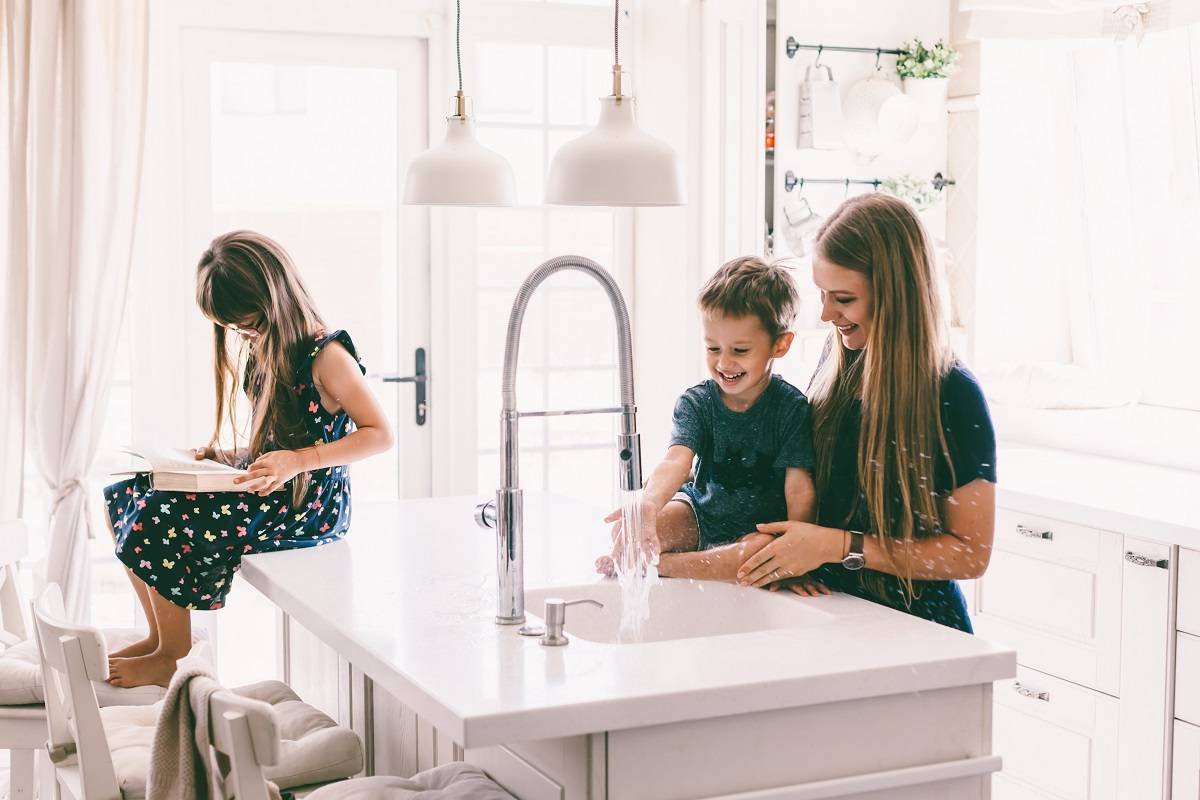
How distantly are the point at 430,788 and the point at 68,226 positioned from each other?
7.56 ft

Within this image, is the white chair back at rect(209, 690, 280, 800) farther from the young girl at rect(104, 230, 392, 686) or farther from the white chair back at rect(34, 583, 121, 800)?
the young girl at rect(104, 230, 392, 686)

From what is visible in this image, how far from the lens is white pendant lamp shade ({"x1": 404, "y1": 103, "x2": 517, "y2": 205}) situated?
2.54 metres

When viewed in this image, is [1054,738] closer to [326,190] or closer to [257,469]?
[257,469]

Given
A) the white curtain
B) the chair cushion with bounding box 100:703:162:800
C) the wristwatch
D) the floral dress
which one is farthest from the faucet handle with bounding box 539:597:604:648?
the white curtain

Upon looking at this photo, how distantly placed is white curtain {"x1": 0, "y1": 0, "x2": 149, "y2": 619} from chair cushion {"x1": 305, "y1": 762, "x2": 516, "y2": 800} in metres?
1.96

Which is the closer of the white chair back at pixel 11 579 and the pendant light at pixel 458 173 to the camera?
the pendant light at pixel 458 173

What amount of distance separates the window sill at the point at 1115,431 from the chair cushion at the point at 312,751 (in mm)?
2518

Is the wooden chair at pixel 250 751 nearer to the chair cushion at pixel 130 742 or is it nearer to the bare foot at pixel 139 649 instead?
the chair cushion at pixel 130 742

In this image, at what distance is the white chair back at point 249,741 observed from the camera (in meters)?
1.46

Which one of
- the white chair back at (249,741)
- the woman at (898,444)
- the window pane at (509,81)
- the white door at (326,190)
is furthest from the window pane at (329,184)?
the white chair back at (249,741)

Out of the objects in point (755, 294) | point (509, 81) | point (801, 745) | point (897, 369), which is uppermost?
point (509, 81)

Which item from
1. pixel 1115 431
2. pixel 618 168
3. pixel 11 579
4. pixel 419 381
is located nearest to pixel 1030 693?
pixel 1115 431

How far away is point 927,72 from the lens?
4117mm

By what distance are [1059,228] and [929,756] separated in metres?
2.85
